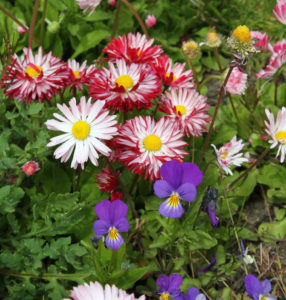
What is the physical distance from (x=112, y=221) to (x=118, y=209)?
6 centimetres

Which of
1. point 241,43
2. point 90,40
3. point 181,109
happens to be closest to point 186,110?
point 181,109

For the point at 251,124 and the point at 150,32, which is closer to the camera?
the point at 251,124

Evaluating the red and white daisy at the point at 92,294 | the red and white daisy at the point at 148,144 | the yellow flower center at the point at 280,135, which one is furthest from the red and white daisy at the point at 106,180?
the yellow flower center at the point at 280,135

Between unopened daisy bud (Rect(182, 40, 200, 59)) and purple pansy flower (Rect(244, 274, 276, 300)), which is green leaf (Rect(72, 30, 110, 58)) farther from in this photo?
purple pansy flower (Rect(244, 274, 276, 300))

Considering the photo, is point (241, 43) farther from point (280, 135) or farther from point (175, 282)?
point (175, 282)

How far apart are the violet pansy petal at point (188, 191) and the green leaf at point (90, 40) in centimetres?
137

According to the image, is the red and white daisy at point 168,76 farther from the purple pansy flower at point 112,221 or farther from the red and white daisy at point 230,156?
the purple pansy flower at point 112,221

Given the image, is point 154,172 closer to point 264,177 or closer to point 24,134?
point 24,134

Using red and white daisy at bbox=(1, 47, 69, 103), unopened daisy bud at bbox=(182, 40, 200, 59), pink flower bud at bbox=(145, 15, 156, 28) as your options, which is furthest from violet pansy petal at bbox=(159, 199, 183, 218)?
pink flower bud at bbox=(145, 15, 156, 28)

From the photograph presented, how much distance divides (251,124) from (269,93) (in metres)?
0.25

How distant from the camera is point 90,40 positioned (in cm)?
235

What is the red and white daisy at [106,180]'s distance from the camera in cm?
160

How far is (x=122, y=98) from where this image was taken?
4.89 ft

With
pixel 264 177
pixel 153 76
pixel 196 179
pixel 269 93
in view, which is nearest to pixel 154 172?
pixel 196 179
